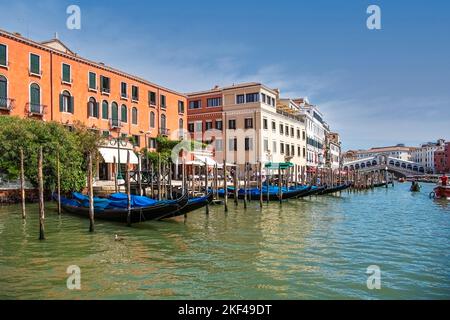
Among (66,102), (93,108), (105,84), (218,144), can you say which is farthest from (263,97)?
(66,102)

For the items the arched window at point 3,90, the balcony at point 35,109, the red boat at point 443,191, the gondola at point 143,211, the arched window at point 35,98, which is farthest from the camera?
the red boat at point 443,191

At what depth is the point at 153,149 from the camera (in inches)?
1197

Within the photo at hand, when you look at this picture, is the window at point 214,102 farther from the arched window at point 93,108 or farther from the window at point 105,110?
the arched window at point 93,108

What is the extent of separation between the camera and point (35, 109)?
70.5 feet

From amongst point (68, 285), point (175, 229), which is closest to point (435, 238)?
point (175, 229)

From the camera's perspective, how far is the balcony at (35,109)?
21156 millimetres

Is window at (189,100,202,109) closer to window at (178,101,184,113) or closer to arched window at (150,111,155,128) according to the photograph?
window at (178,101,184,113)

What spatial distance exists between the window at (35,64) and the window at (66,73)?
1.67m

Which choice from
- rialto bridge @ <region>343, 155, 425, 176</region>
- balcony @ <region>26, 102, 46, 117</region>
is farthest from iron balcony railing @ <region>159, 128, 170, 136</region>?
rialto bridge @ <region>343, 155, 425, 176</region>

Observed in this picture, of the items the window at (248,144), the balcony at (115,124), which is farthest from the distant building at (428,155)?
the balcony at (115,124)

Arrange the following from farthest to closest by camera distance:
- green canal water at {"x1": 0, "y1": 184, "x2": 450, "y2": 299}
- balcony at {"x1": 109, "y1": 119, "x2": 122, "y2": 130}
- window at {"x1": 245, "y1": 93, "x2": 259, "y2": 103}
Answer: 1. window at {"x1": 245, "y1": 93, "x2": 259, "y2": 103}
2. balcony at {"x1": 109, "y1": 119, "x2": 122, "y2": 130}
3. green canal water at {"x1": 0, "y1": 184, "x2": 450, "y2": 299}

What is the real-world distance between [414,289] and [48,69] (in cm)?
2240

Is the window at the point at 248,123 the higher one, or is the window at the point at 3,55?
the window at the point at 3,55

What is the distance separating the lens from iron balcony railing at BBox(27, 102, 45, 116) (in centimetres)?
2118
